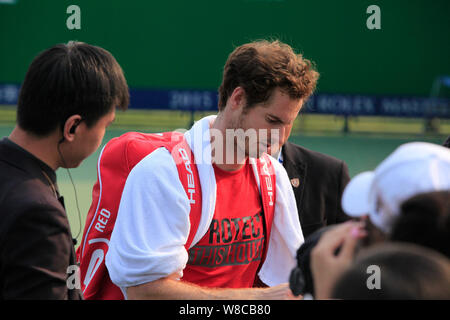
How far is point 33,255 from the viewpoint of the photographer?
1.60m

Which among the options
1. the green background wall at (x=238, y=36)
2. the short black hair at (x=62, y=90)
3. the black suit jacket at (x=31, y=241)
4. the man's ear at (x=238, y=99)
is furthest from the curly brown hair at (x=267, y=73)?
the green background wall at (x=238, y=36)

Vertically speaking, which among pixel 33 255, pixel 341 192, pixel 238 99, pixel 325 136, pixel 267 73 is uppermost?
pixel 267 73

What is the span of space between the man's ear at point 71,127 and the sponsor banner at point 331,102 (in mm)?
11573

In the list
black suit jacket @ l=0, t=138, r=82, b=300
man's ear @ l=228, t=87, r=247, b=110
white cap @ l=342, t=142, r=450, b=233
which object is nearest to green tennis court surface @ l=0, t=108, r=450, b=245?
man's ear @ l=228, t=87, r=247, b=110

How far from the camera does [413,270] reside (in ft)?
3.43

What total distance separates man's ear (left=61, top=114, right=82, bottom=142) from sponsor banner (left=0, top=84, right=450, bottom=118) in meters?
11.6

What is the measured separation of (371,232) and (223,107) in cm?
147

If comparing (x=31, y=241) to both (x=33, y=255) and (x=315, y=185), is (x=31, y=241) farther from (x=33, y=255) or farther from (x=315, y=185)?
(x=315, y=185)

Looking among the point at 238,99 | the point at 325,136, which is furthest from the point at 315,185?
the point at 325,136

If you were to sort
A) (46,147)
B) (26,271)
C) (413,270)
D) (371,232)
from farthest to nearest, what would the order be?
(46,147)
(26,271)
(371,232)
(413,270)

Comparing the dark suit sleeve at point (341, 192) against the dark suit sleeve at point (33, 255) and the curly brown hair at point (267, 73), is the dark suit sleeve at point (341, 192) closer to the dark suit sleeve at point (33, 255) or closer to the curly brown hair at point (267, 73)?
the curly brown hair at point (267, 73)

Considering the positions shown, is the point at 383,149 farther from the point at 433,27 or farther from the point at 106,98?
the point at 106,98

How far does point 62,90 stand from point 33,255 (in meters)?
0.51

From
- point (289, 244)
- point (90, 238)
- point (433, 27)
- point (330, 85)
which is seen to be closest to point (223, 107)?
point (289, 244)
